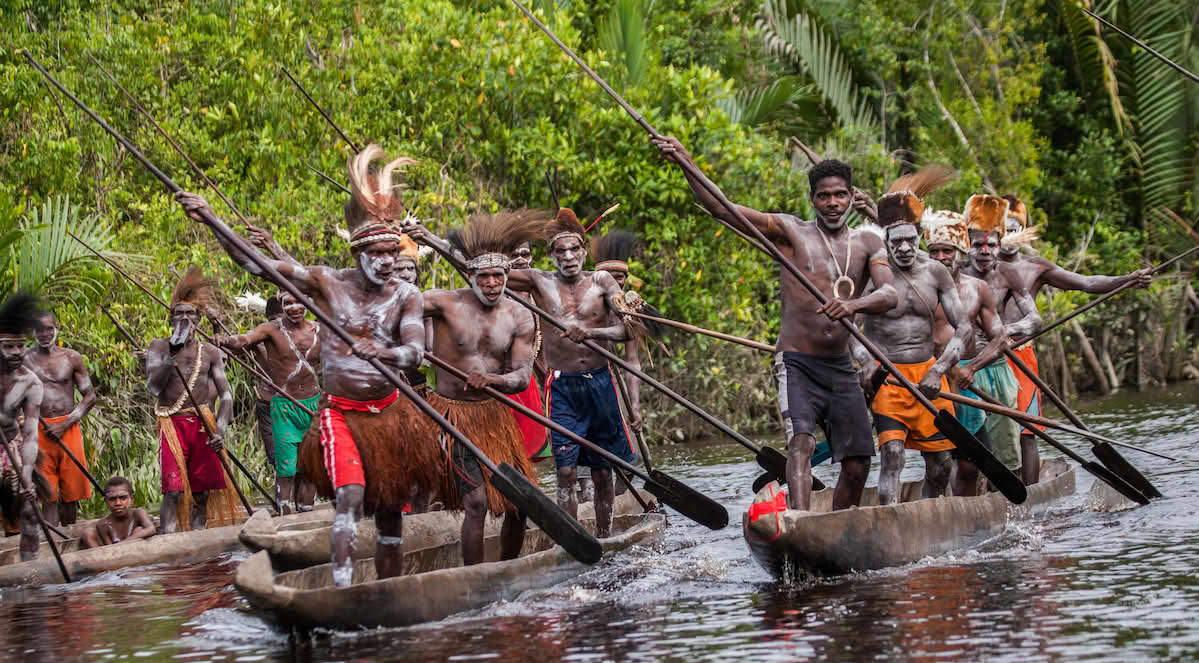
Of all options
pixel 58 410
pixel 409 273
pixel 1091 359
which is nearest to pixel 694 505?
pixel 409 273

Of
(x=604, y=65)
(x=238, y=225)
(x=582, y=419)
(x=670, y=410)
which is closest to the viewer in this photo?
(x=582, y=419)

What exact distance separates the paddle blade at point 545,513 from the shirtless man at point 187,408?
4245 mm

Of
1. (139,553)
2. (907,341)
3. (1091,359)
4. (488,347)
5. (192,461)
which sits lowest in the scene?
(139,553)

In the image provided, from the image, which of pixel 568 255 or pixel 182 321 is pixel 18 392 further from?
pixel 568 255

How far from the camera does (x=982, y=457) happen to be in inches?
340

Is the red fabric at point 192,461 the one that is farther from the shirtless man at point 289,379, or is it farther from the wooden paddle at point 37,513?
the wooden paddle at point 37,513

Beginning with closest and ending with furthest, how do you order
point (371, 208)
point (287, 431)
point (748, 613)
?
1. point (748, 613)
2. point (371, 208)
3. point (287, 431)

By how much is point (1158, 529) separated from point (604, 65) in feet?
32.9

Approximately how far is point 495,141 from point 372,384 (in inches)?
416

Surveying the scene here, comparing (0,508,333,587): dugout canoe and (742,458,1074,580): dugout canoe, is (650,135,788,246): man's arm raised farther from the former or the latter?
(0,508,333,587): dugout canoe

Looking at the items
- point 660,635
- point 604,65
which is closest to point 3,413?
point 660,635

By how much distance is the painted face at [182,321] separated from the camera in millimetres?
11227

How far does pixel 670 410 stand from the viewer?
19.0 meters

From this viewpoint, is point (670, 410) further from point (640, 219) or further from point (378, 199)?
point (378, 199)
